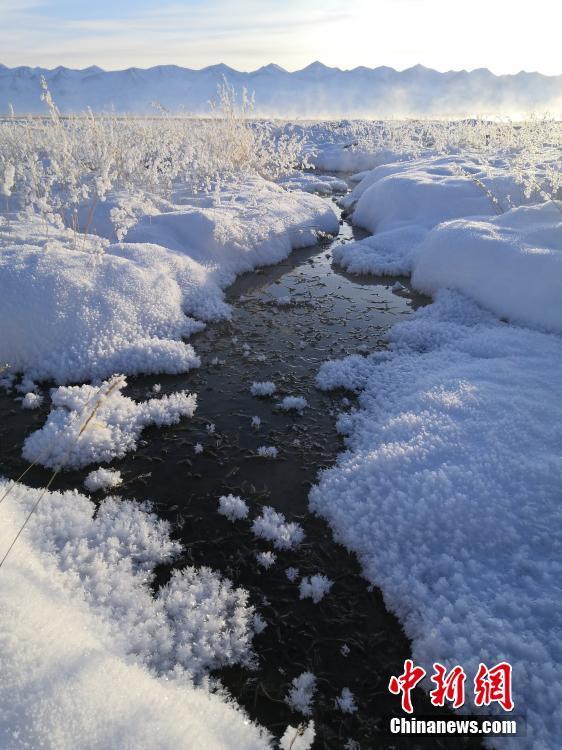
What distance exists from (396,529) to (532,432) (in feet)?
5.89

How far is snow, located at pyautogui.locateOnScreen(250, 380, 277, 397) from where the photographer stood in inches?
223

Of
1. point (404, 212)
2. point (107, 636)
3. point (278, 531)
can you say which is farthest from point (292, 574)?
point (404, 212)

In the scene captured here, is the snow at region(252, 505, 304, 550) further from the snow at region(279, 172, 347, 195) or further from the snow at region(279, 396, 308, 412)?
the snow at region(279, 172, 347, 195)

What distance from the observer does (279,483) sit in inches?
172

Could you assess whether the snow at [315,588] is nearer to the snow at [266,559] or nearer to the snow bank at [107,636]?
the snow at [266,559]

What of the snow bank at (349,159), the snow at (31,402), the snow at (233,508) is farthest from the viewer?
the snow bank at (349,159)

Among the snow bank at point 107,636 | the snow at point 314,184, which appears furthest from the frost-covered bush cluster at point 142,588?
the snow at point 314,184

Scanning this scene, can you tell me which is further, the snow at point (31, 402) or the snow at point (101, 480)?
the snow at point (31, 402)

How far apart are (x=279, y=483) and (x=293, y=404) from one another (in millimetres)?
1280

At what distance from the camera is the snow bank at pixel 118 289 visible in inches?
228

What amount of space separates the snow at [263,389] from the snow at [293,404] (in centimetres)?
28

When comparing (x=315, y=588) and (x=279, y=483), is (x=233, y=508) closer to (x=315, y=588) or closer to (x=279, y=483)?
(x=279, y=483)

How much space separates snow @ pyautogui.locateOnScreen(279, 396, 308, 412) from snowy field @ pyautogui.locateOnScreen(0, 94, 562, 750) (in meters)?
0.02

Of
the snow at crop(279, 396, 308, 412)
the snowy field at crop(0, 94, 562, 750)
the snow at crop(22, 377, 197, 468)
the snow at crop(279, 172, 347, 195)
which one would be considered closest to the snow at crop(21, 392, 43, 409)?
the snowy field at crop(0, 94, 562, 750)
